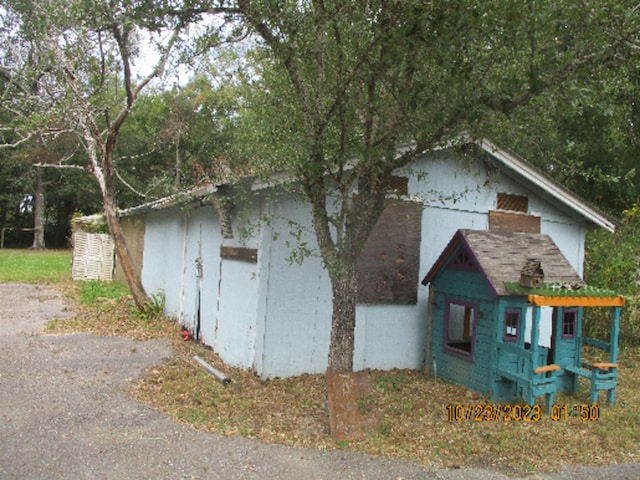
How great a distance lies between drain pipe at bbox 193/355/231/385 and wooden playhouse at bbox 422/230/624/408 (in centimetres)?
306

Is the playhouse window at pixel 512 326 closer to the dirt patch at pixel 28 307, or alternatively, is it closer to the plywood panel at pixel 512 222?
the plywood panel at pixel 512 222

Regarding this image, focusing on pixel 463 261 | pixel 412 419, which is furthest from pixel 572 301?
pixel 412 419

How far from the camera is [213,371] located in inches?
278

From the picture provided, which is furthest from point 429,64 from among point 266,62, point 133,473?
point 133,473

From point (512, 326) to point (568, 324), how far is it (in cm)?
81

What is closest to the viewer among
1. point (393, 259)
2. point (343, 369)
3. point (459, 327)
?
point (343, 369)

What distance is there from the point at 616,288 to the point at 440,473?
8.32m

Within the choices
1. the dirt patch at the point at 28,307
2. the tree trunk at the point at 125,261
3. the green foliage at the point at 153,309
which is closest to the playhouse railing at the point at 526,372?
the green foliage at the point at 153,309

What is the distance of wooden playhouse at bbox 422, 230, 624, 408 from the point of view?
6.39 meters

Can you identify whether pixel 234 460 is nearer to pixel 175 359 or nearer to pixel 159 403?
pixel 159 403

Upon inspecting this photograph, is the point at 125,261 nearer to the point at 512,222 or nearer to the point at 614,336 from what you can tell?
the point at 512,222

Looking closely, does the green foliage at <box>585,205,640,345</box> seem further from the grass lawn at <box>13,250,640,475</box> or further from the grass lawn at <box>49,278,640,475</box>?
the grass lawn at <box>49,278,640,475</box>

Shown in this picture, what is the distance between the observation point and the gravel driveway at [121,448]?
14.4 ft

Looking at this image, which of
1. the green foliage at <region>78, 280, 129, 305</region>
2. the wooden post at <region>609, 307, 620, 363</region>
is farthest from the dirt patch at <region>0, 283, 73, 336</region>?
the wooden post at <region>609, 307, 620, 363</region>
